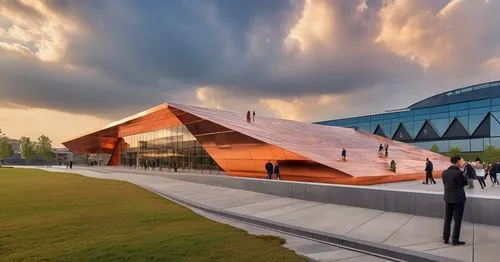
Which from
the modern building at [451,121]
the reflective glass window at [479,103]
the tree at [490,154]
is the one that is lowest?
the tree at [490,154]

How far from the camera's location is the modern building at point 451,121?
50.8 metres

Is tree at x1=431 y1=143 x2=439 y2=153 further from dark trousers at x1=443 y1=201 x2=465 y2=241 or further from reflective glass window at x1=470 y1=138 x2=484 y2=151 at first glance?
dark trousers at x1=443 y1=201 x2=465 y2=241

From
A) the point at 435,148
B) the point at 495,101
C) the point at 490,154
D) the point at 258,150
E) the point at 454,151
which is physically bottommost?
the point at 490,154

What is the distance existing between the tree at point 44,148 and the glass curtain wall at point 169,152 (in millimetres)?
50170

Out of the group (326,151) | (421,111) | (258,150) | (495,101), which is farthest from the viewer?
(421,111)

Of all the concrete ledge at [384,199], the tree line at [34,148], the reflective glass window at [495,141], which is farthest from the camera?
the tree line at [34,148]

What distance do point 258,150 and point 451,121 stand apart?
42.1 metres

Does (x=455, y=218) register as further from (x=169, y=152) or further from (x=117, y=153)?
(x=117, y=153)

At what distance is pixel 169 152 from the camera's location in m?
45.9

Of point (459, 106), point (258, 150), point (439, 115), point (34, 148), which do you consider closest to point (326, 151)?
point (258, 150)

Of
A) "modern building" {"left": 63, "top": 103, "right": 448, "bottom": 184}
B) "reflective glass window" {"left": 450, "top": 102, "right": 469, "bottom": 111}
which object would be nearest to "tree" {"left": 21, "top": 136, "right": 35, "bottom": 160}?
"modern building" {"left": 63, "top": 103, "right": 448, "bottom": 184}

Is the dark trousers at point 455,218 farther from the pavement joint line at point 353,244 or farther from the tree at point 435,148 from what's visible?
the tree at point 435,148

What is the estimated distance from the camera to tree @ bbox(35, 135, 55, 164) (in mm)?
97938

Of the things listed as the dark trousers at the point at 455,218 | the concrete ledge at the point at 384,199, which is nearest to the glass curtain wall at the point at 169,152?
the concrete ledge at the point at 384,199
